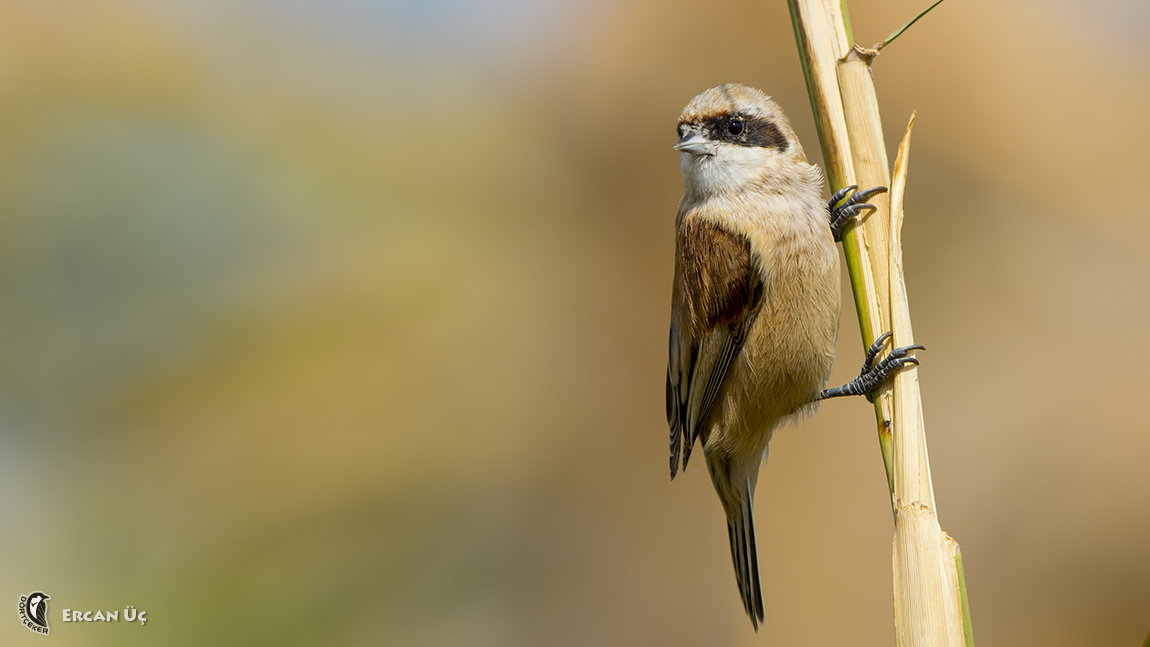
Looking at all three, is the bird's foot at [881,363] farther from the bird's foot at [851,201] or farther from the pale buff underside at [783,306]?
the pale buff underside at [783,306]

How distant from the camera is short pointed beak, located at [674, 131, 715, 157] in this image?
242 cm

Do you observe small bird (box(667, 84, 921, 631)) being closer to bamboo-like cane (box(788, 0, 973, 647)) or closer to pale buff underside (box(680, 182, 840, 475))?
pale buff underside (box(680, 182, 840, 475))

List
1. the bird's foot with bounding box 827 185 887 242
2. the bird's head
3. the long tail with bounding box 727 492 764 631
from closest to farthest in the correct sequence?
the bird's foot with bounding box 827 185 887 242, the bird's head, the long tail with bounding box 727 492 764 631

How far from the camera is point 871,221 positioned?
1587 millimetres

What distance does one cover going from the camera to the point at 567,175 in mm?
5598

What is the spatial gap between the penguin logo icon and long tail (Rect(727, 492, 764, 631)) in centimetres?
354

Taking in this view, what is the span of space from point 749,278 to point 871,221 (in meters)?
0.90

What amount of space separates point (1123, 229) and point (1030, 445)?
4.53 ft

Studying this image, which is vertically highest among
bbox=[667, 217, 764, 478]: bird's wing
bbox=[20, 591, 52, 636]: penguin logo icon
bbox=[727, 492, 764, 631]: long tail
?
bbox=[667, 217, 764, 478]: bird's wing

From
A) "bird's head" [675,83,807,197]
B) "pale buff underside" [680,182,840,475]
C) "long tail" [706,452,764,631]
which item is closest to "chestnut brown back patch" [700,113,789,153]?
"bird's head" [675,83,807,197]

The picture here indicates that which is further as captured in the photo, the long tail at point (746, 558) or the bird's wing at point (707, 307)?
the long tail at point (746, 558)

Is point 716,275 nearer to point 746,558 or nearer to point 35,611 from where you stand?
point 746,558

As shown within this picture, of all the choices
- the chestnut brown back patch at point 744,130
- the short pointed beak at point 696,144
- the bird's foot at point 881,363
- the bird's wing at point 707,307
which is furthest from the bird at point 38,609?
the bird's foot at point 881,363

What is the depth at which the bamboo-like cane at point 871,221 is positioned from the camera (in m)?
1.38
